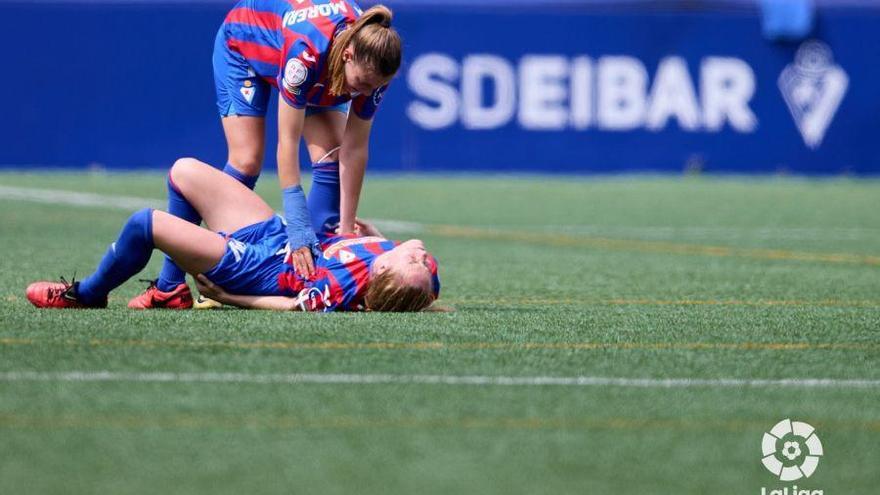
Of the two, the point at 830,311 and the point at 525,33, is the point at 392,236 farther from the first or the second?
the point at 525,33

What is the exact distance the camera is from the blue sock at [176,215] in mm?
6098

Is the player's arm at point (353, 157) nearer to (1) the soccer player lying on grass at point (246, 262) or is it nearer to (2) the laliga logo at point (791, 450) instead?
(1) the soccer player lying on grass at point (246, 262)

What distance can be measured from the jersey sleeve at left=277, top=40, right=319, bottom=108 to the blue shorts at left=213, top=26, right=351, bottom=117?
2.32 ft

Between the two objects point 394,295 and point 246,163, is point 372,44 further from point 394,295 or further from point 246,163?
point 246,163

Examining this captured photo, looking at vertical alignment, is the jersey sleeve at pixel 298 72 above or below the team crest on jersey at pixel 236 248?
above

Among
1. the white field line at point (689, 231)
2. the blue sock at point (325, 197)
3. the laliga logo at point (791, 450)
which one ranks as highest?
the blue sock at point (325, 197)

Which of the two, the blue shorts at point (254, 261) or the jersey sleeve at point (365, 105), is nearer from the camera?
the blue shorts at point (254, 261)

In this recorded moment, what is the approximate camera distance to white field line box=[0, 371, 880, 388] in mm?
4309

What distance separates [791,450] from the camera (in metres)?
3.67

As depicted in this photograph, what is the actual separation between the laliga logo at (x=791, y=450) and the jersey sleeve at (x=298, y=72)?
2.61m

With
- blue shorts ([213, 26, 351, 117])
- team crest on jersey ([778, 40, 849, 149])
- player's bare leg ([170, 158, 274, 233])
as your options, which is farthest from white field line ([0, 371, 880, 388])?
team crest on jersey ([778, 40, 849, 149])

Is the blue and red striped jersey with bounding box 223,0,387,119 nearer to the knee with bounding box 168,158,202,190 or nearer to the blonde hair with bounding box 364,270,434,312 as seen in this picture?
the knee with bounding box 168,158,202,190

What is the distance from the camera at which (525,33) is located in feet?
61.0

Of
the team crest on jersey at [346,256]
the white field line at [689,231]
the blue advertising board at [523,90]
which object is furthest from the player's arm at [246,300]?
the blue advertising board at [523,90]
